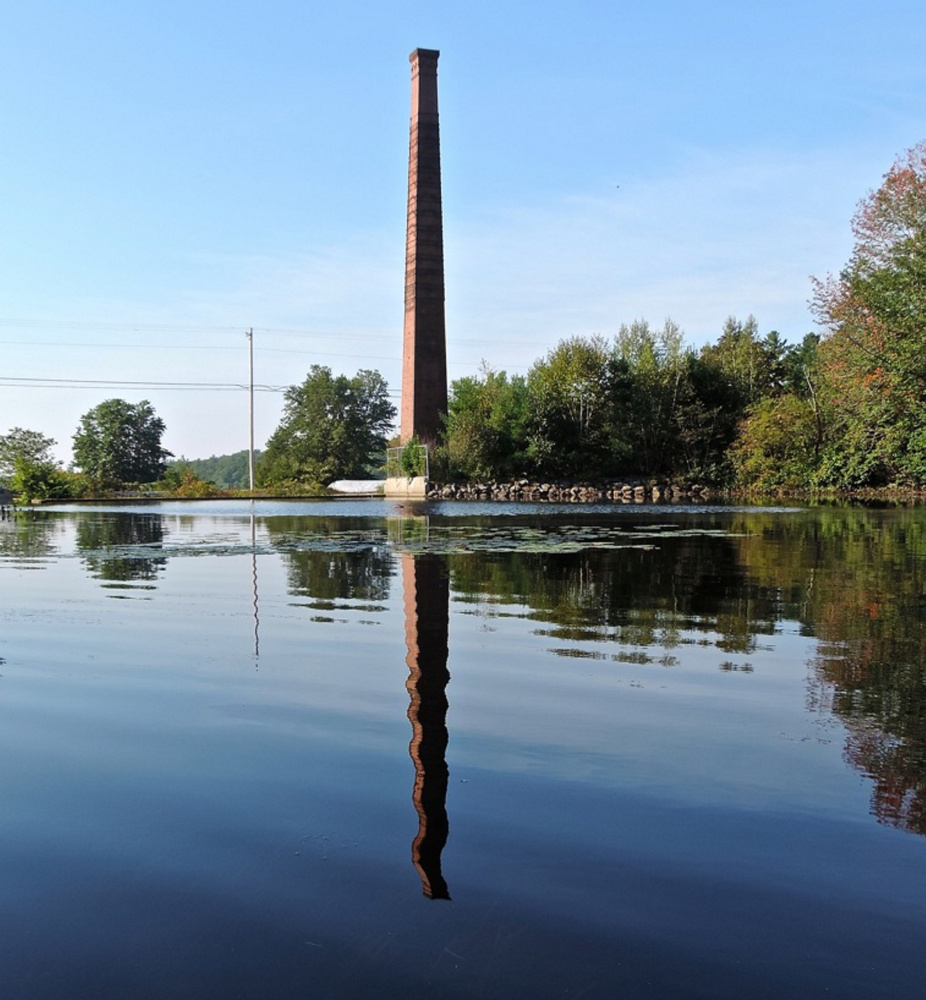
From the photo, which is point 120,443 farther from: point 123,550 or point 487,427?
point 123,550

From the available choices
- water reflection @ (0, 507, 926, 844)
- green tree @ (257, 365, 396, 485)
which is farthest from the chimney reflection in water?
green tree @ (257, 365, 396, 485)

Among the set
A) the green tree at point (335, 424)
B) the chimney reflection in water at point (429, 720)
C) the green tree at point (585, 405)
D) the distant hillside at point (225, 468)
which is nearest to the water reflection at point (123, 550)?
the chimney reflection in water at point (429, 720)

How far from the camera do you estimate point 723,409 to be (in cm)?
5125

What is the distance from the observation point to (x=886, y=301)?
94.0 feet

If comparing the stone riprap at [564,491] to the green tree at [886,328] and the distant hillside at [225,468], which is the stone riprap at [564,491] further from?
the distant hillside at [225,468]

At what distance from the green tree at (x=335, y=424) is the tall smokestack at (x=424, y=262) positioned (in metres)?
22.5

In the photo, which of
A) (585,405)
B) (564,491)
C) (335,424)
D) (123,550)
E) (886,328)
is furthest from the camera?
(335,424)

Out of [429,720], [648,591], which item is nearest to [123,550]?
[648,591]

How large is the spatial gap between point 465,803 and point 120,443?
76.6 m

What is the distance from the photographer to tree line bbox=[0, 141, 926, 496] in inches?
1174

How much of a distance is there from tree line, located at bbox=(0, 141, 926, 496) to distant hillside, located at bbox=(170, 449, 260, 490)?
6367 cm

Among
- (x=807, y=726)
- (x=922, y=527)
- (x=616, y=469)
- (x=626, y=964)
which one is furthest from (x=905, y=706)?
(x=616, y=469)

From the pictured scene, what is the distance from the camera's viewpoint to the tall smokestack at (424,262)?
43.8 m

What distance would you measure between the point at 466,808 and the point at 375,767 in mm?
599
